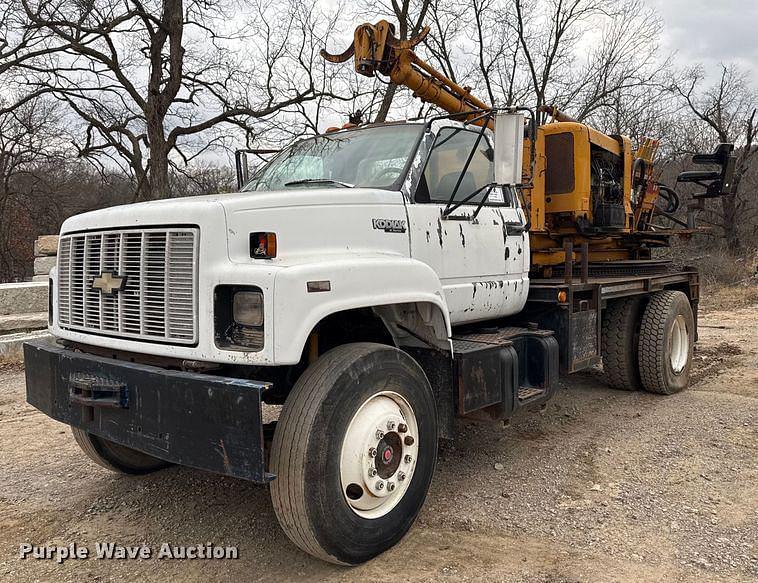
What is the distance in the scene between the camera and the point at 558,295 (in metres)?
5.14

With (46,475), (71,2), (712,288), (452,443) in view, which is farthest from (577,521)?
(712,288)

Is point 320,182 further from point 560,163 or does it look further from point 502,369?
point 560,163

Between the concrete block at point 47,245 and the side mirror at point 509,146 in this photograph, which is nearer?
the side mirror at point 509,146

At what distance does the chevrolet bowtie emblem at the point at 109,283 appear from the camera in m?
3.24

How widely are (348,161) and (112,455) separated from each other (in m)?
2.51

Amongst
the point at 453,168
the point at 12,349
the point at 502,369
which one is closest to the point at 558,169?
the point at 453,168

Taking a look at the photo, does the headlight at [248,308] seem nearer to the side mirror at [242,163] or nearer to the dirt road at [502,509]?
the dirt road at [502,509]

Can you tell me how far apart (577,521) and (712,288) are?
1680 centimetres

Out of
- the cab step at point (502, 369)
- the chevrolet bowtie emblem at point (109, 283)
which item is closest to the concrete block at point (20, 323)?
the chevrolet bowtie emblem at point (109, 283)

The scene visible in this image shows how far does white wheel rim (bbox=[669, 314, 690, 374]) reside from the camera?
694cm

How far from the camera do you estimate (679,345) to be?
7078 millimetres

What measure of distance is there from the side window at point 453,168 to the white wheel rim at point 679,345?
131 inches

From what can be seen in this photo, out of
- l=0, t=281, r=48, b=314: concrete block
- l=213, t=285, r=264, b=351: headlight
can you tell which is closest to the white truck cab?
l=213, t=285, r=264, b=351: headlight

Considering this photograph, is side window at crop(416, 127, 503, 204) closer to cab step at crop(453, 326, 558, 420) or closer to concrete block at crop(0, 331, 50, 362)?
cab step at crop(453, 326, 558, 420)
